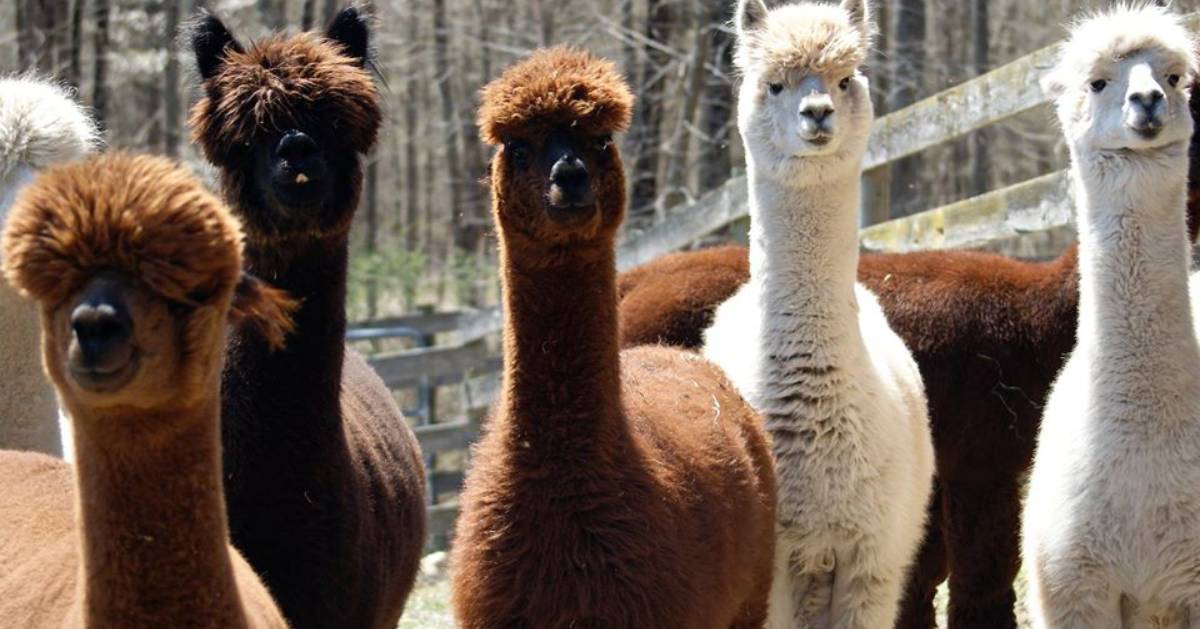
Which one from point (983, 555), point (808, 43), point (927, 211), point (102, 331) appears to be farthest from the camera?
point (927, 211)

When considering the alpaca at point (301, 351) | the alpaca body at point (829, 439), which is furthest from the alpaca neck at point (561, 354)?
the alpaca body at point (829, 439)

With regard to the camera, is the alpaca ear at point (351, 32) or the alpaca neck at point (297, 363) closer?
the alpaca neck at point (297, 363)

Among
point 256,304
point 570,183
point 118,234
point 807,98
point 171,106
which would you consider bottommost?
point 256,304

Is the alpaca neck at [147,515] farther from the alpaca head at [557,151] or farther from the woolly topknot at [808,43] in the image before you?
the woolly topknot at [808,43]

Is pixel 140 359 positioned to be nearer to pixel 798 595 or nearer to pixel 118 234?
pixel 118 234

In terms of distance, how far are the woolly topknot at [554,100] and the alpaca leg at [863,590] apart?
1734 millimetres

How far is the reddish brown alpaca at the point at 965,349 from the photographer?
289 inches

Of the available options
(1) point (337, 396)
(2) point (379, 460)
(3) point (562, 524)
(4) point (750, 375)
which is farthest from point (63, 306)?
(4) point (750, 375)

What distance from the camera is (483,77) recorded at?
24.4 m

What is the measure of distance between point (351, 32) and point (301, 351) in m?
1.21

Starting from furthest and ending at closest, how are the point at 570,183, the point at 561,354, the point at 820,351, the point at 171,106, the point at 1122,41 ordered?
the point at 171,106 < the point at 820,351 < the point at 1122,41 < the point at 561,354 < the point at 570,183

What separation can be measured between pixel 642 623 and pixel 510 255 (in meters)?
1.06

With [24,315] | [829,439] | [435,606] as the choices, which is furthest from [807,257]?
[435,606]

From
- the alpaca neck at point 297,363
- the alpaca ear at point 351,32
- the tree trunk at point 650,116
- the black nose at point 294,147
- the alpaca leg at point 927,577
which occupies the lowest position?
the alpaca leg at point 927,577
